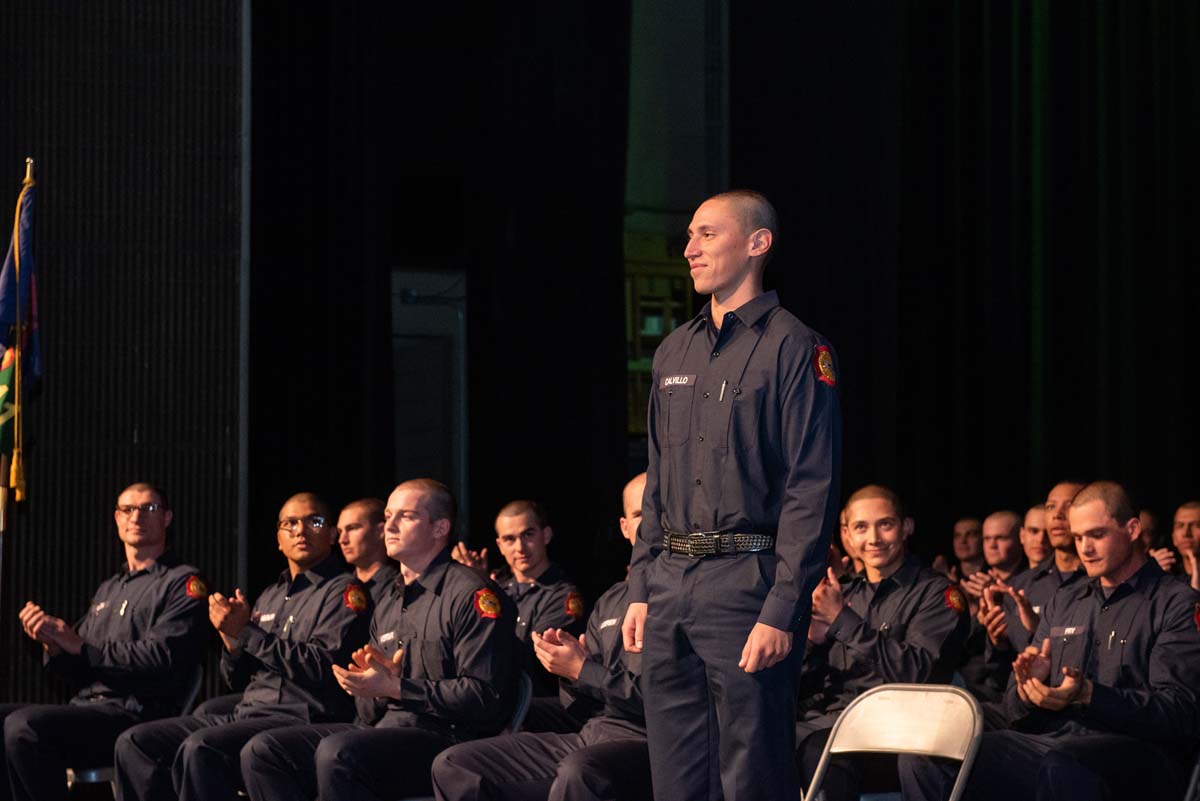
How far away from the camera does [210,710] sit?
5.19 metres

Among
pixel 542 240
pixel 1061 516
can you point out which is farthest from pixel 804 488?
pixel 542 240

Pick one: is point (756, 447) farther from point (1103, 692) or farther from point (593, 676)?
point (1103, 692)

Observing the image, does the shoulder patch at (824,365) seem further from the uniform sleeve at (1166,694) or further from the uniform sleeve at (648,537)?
the uniform sleeve at (1166,694)

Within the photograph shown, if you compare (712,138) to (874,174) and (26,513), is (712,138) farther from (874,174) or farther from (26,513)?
(26,513)

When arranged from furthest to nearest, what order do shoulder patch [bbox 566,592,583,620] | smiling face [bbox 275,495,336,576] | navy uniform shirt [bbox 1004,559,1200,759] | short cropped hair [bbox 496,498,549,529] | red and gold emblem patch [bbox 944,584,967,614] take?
short cropped hair [bbox 496,498,549,529] → shoulder patch [bbox 566,592,583,620] → smiling face [bbox 275,495,336,576] → red and gold emblem patch [bbox 944,584,967,614] → navy uniform shirt [bbox 1004,559,1200,759]

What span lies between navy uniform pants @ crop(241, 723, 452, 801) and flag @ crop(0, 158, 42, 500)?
1866 mm

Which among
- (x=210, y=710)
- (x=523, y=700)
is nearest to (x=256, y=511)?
(x=210, y=710)

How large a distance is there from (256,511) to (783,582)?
4.37m

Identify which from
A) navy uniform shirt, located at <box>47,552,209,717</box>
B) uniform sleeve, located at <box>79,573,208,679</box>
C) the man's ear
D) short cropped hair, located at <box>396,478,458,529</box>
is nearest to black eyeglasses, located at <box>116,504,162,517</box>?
navy uniform shirt, located at <box>47,552,209,717</box>

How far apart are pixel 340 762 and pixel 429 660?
42 cm

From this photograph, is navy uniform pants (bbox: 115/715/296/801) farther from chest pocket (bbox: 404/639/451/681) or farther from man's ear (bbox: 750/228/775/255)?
man's ear (bbox: 750/228/775/255)

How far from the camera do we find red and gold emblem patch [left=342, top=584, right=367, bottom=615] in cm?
482

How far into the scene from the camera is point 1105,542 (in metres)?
4.28

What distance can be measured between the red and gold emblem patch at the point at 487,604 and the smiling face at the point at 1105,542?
1602 mm
